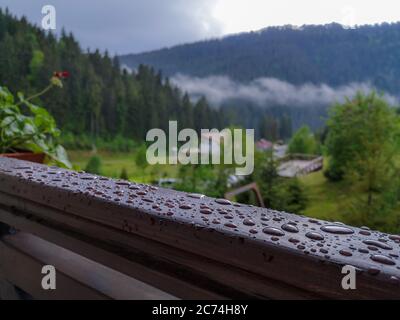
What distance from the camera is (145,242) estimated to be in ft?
1.05

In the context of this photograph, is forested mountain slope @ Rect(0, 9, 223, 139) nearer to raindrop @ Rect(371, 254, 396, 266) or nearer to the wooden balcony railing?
the wooden balcony railing

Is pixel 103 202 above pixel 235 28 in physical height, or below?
below

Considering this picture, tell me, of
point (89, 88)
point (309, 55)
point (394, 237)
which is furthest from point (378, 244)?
point (89, 88)

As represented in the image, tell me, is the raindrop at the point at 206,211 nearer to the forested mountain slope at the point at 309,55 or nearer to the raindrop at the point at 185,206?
the raindrop at the point at 185,206

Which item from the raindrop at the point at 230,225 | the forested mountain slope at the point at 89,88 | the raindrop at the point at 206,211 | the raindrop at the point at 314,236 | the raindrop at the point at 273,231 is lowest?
the raindrop at the point at 314,236

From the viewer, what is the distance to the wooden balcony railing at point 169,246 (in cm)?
22

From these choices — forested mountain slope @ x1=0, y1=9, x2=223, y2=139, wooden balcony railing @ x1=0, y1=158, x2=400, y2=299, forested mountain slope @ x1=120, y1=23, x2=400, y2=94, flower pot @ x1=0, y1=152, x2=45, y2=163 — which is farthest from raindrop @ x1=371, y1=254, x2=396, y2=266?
forested mountain slope @ x1=0, y1=9, x2=223, y2=139

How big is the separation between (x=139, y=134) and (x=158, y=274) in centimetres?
858

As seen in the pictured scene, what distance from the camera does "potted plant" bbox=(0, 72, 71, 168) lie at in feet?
3.61

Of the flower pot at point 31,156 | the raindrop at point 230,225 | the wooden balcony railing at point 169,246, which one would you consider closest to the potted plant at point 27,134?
the flower pot at point 31,156

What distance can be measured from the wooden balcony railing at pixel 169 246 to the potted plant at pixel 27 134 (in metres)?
0.62

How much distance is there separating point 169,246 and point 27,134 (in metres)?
0.98
